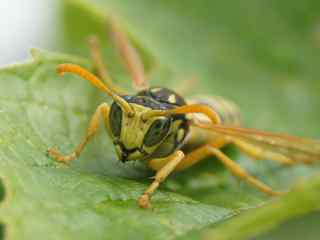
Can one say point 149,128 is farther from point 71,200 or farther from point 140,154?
point 71,200

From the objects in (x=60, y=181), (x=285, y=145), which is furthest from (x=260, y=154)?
(x=60, y=181)

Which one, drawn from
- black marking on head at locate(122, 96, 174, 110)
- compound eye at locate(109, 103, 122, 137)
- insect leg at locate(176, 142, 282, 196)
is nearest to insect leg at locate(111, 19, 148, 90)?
insect leg at locate(176, 142, 282, 196)

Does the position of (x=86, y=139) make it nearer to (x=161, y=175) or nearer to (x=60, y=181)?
(x=161, y=175)

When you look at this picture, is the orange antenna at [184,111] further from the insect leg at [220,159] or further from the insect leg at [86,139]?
the insect leg at [220,159]

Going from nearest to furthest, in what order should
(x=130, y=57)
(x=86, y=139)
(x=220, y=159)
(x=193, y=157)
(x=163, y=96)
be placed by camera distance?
1. (x=86, y=139)
2. (x=163, y=96)
3. (x=193, y=157)
4. (x=220, y=159)
5. (x=130, y=57)

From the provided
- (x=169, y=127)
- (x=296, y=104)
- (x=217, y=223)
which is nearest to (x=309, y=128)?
(x=296, y=104)

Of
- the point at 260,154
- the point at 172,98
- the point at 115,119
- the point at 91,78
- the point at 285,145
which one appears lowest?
the point at 260,154
